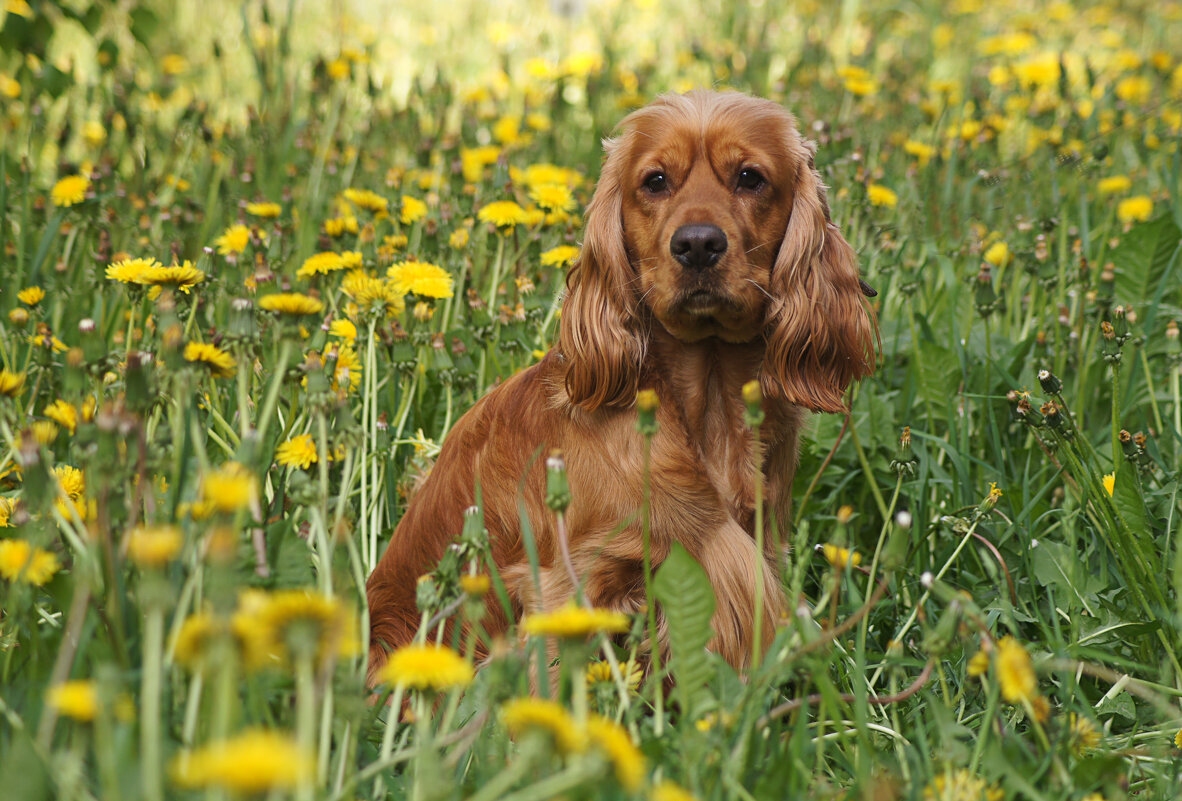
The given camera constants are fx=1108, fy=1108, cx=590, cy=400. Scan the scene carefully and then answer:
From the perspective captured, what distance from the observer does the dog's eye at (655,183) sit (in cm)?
246

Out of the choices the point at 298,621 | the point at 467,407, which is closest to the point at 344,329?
the point at 467,407

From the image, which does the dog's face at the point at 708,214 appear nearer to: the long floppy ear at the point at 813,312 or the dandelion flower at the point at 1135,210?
the long floppy ear at the point at 813,312

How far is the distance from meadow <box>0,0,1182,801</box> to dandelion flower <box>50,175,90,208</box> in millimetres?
16

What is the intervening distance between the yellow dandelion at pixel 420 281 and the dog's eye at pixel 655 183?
51 cm

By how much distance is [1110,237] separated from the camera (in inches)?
155

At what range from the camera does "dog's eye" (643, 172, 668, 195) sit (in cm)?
246

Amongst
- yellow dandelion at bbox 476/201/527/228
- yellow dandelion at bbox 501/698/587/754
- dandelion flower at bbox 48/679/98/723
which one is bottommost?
dandelion flower at bbox 48/679/98/723

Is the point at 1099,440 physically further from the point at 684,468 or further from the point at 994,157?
the point at 994,157

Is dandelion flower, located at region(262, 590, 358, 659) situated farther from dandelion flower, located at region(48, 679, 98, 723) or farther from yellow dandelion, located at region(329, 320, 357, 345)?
yellow dandelion, located at region(329, 320, 357, 345)

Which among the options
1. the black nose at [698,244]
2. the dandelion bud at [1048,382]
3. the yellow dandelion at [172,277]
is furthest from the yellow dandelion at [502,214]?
the dandelion bud at [1048,382]

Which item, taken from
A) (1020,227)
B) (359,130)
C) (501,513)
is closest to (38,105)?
(359,130)

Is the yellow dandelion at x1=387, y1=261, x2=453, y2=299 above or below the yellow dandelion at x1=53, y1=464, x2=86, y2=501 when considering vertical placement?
above

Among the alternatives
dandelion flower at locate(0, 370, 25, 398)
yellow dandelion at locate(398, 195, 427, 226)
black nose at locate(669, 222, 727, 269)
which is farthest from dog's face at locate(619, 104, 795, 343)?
dandelion flower at locate(0, 370, 25, 398)

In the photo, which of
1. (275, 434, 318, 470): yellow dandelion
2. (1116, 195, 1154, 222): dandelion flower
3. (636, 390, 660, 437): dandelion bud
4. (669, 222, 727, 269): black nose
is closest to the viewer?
(636, 390, 660, 437): dandelion bud
